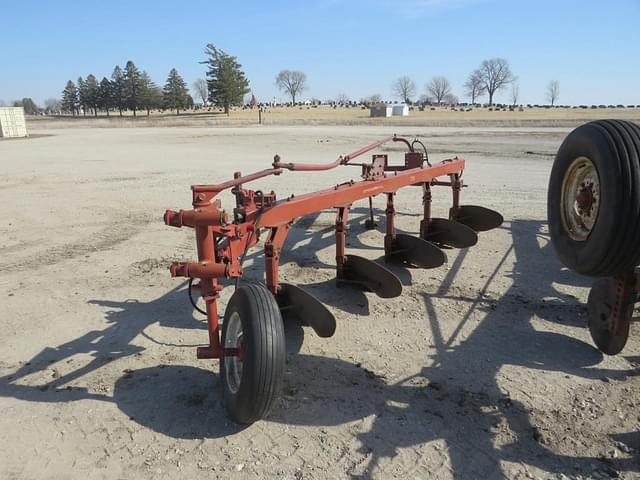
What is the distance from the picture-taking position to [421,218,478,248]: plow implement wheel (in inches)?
257

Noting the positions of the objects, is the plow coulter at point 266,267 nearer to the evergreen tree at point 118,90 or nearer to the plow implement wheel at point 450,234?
the plow implement wheel at point 450,234

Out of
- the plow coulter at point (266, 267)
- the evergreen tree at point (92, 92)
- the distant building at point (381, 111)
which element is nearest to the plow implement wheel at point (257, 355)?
the plow coulter at point (266, 267)

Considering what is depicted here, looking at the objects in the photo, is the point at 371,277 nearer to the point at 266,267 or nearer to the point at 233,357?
the point at 266,267

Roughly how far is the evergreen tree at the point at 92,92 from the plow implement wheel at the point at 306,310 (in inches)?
3638

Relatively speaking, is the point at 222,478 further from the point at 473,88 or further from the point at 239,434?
the point at 473,88

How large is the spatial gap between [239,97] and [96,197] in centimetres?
6236

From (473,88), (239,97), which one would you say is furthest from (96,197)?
(473,88)

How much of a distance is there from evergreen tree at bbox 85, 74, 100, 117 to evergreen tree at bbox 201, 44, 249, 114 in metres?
27.1

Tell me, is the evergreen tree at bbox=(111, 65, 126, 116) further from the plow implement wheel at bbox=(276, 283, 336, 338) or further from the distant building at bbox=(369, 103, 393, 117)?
the plow implement wheel at bbox=(276, 283, 336, 338)

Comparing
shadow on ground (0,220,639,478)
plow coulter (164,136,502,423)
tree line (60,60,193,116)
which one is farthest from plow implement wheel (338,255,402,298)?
tree line (60,60,193,116)

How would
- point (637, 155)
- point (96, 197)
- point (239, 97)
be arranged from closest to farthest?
point (637, 155) → point (96, 197) → point (239, 97)

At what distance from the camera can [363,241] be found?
23.5ft

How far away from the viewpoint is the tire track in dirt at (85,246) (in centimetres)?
640

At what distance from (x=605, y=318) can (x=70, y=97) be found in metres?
114
